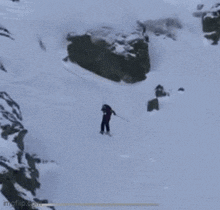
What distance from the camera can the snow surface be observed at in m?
8.56

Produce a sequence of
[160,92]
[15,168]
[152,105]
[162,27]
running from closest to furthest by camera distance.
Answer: [15,168] → [152,105] → [160,92] → [162,27]

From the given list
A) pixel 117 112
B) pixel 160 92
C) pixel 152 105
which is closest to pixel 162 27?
pixel 160 92

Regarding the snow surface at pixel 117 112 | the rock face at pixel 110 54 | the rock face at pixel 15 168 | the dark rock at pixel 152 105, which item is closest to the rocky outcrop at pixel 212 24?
the snow surface at pixel 117 112

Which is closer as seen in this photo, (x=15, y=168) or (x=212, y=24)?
(x=15, y=168)

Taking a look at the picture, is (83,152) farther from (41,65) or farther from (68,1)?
(68,1)

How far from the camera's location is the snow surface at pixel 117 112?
8.56 m

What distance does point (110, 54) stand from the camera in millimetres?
18422

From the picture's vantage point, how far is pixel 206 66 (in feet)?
67.3

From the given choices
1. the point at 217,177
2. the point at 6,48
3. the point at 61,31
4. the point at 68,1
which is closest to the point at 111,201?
the point at 217,177

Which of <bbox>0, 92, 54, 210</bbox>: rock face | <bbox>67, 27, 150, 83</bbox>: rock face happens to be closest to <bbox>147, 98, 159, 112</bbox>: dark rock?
<bbox>67, 27, 150, 83</bbox>: rock face

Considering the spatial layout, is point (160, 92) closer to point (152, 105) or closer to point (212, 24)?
point (152, 105)

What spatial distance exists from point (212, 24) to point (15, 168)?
1967 cm

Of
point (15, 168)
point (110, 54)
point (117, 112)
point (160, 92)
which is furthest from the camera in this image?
point (110, 54)

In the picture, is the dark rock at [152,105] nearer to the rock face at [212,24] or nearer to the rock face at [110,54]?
the rock face at [110,54]
